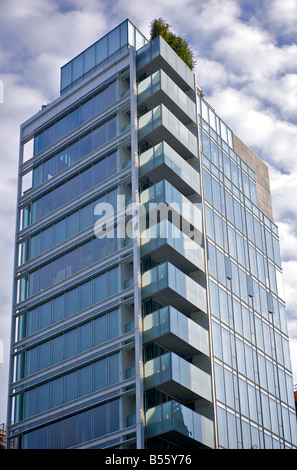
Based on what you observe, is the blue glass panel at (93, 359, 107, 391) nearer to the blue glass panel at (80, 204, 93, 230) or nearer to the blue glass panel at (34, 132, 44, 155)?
the blue glass panel at (80, 204, 93, 230)

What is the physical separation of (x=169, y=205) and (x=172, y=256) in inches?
132

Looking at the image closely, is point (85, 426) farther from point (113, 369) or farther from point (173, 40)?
point (173, 40)

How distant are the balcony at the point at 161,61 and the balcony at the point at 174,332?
Answer: 19.0m

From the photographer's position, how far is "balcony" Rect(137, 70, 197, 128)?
202 feet

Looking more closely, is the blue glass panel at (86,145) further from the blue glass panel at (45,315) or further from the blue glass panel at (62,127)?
the blue glass panel at (45,315)

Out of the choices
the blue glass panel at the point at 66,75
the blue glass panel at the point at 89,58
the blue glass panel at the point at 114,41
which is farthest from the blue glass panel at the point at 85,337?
the blue glass panel at the point at 114,41

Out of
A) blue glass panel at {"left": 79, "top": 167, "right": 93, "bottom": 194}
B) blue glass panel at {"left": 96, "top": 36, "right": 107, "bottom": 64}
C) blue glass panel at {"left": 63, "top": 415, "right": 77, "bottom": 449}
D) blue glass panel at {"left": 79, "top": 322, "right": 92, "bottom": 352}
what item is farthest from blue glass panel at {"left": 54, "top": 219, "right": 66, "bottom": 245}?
blue glass panel at {"left": 63, "top": 415, "right": 77, "bottom": 449}

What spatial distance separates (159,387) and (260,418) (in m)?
9.75

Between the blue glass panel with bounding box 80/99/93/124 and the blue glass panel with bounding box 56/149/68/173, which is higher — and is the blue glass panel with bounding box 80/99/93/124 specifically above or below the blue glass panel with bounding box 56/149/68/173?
above

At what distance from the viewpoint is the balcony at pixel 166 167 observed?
59031 millimetres

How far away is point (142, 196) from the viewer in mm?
58656

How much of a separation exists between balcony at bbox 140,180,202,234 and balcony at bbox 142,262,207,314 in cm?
377
